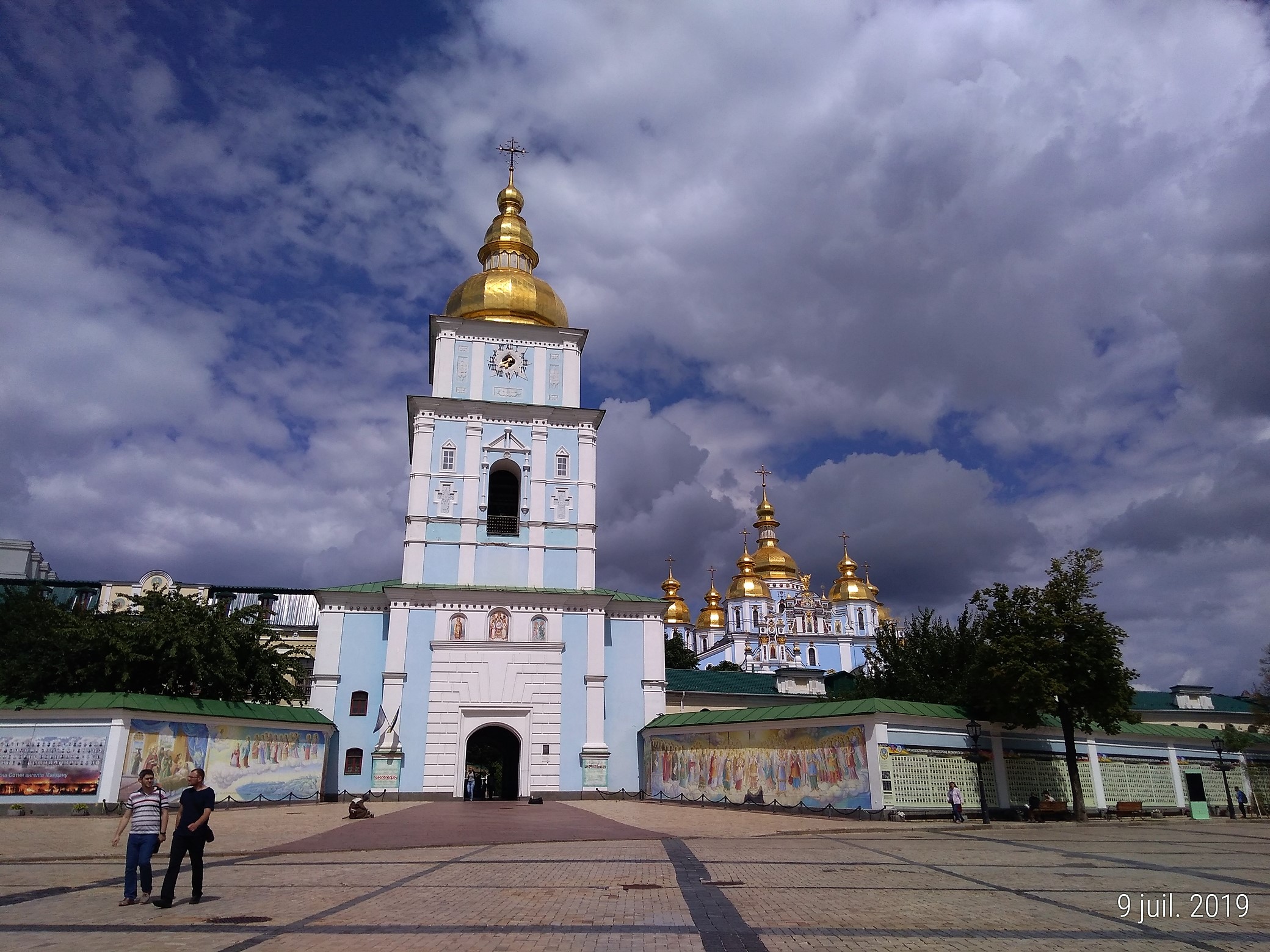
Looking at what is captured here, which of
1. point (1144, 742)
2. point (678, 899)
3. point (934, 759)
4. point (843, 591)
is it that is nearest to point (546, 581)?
point (934, 759)

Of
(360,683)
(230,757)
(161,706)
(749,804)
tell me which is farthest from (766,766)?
(161,706)

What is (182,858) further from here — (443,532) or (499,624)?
(443,532)

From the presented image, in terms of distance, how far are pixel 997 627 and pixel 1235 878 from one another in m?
14.3

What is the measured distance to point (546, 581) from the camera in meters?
32.0

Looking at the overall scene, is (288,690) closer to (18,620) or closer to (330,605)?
(330,605)

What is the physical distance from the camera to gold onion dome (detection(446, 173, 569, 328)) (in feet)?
117

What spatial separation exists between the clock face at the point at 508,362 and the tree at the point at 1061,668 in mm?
19787

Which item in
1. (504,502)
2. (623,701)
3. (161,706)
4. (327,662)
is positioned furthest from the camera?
(504,502)

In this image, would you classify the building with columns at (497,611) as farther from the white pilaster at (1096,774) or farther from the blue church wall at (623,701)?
the white pilaster at (1096,774)

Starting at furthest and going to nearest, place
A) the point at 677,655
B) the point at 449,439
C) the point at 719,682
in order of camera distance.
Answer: the point at 677,655 < the point at 719,682 < the point at 449,439

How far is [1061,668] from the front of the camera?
930 inches

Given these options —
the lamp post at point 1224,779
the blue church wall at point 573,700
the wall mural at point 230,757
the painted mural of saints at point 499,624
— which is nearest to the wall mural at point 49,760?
the wall mural at point 230,757

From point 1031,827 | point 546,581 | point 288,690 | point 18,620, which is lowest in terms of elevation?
point 1031,827

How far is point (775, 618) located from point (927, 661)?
151ft
